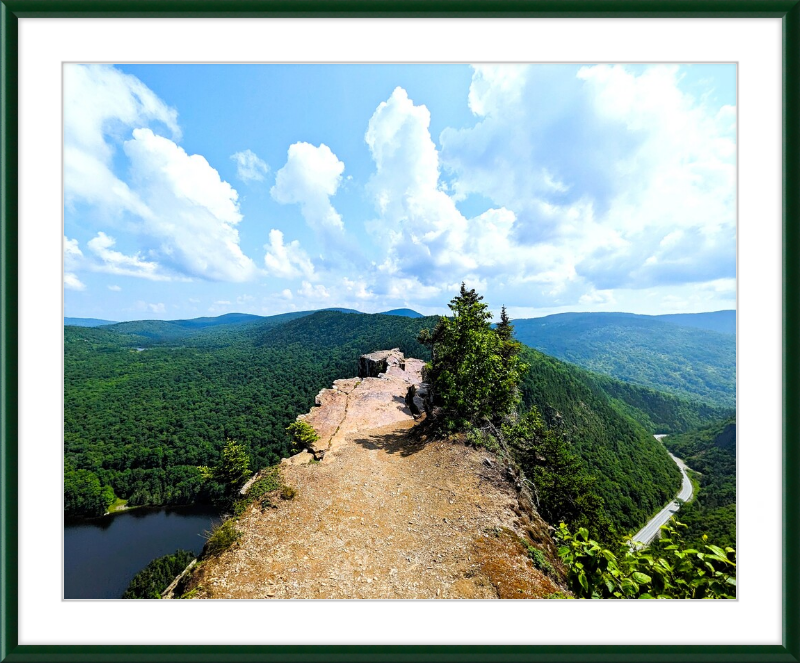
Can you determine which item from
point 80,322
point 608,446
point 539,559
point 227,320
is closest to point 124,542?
point 80,322

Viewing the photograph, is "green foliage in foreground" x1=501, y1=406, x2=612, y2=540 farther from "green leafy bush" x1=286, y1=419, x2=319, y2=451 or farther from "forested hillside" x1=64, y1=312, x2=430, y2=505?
"forested hillside" x1=64, y1=312, x2=430, y2=505

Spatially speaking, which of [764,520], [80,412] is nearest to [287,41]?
[764,520]

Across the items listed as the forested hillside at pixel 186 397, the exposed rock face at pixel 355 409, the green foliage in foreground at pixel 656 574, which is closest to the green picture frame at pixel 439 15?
the green foliage in foreground at pixel 656 574

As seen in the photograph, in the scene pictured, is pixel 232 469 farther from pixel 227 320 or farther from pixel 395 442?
pixel 227 320

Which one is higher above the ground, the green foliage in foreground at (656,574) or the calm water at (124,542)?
the green foliage in foreground at (656,574)

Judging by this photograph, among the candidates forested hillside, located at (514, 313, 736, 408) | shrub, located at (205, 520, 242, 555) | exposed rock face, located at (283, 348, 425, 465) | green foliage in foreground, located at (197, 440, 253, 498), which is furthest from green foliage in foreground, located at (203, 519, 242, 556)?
forested hillside, located at (514, 313, 736, 408)

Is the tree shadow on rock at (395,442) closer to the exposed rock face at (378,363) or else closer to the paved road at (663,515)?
the exposed rock face at (378,363)

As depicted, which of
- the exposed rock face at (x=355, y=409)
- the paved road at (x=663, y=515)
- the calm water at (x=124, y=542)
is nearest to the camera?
the exposed rock face at (x=355, y=409)
